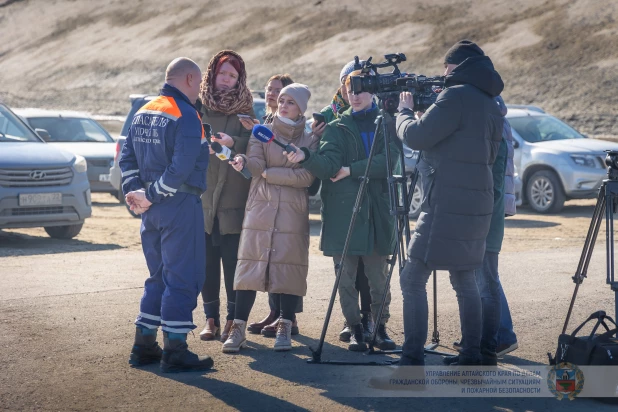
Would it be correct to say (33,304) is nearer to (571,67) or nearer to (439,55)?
(571,67)

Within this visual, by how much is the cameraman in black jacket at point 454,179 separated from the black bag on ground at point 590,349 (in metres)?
0.58

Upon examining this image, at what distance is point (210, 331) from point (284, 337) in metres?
0.63

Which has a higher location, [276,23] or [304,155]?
[276,23]

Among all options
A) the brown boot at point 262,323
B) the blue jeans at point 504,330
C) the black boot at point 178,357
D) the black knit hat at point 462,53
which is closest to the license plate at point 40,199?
the brown boot at point 262,323

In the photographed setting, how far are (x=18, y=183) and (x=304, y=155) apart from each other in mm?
6497

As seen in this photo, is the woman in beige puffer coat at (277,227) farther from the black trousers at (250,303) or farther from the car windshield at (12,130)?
the car windshield at (12,130)

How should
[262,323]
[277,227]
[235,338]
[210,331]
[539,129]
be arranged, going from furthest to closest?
1. [539,129]
2. [262,323]
3. [210,331]
4. [277,227]
5. [235,338]

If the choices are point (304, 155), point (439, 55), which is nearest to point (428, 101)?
point (304, 155)

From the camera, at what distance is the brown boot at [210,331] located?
7.44m

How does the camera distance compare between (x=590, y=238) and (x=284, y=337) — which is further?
(x=284, y=337)

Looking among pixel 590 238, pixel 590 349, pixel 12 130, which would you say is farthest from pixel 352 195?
pixel 12 130

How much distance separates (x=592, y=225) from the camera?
666 cm

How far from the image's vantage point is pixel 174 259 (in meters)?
6.46

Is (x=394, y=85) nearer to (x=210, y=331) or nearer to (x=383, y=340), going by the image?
(x=383, y=340)
